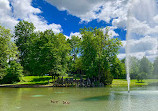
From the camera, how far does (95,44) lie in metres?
44.5

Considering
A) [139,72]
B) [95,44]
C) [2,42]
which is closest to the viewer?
[2,42]

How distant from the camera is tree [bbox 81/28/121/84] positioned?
4294 centimetres

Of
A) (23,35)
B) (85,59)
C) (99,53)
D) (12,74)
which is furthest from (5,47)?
(23,35)

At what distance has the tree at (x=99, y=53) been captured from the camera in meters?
42.9

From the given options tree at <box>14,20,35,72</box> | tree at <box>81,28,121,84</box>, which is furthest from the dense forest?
tree at <box>14,20,35,72</box>

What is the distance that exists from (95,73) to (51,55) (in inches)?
532

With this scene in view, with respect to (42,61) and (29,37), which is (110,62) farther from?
(29,37)

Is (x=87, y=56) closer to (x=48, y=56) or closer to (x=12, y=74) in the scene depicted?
(x=48, y=56)

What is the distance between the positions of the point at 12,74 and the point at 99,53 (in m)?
26.0

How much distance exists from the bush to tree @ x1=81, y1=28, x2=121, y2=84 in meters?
19.6

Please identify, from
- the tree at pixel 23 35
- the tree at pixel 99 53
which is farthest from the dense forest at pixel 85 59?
the tree at pixel 23 35

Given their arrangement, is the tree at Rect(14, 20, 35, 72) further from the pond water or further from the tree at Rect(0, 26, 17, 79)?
the pond water

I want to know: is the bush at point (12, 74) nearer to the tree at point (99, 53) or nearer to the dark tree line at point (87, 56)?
the dark tree line at point (87, 56)

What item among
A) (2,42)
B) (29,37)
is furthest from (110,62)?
(29,37)
